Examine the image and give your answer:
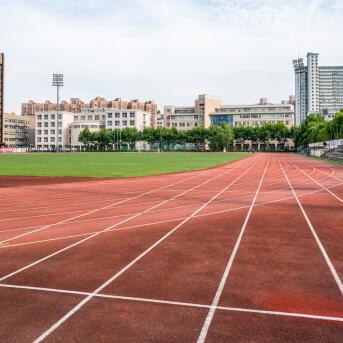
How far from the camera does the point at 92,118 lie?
160m

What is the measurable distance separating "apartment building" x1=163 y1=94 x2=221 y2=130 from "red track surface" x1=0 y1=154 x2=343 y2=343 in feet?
477

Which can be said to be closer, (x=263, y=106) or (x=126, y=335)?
(x=126, y=335)

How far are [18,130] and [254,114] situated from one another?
314ft

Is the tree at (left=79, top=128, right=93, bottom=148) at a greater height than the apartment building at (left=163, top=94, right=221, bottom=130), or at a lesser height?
lesser

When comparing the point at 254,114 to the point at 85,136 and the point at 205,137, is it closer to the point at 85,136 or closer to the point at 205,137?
the point at 205,137

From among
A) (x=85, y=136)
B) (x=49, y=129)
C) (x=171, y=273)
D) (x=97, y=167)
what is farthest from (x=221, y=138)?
(x=171, y=273)

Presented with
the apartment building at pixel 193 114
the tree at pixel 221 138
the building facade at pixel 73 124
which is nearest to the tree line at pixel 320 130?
the tree at pixel 221 138

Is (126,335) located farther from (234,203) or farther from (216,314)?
(234,203)

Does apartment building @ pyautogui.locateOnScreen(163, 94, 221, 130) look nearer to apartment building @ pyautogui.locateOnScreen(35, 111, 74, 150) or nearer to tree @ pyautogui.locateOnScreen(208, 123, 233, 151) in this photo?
tree @ pyautogui.locateOnScreen(208, 123, 233, 151)

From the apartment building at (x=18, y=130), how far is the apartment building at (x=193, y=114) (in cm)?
5863

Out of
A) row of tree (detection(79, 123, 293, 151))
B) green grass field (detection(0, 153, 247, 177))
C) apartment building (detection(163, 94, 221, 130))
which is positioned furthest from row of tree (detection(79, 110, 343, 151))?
green grass field (detection(0, 153, 247, 177))

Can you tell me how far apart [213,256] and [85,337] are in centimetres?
361

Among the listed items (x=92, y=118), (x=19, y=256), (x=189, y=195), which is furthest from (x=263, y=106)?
(x=19, y=256)

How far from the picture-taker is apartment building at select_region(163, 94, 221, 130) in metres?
156
